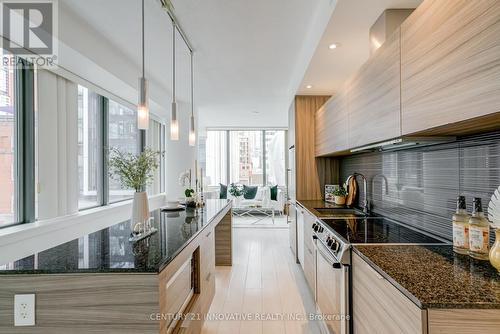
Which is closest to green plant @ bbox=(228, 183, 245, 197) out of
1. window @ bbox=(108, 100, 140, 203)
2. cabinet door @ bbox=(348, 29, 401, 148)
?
window @ bbox=(108, 100, 140, 203)

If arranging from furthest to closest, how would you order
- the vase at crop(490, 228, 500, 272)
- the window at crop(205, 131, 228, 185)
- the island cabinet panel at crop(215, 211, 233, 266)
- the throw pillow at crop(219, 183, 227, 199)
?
the window at crop(205, 131, 228, 185) → the throw pillow at crop(219, 183, 227, 199) → the island cabinet panel at crop(215, 211, 233, 266) → the vase at crop(490, 228, 500, 272)

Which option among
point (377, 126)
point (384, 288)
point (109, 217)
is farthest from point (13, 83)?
point (384, 288)

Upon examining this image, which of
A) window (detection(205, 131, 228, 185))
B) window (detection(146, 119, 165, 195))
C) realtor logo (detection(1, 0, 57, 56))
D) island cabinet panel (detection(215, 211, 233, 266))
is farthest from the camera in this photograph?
window (detection(205, 131, 228, 185))

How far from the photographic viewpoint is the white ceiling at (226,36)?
2.28 meters

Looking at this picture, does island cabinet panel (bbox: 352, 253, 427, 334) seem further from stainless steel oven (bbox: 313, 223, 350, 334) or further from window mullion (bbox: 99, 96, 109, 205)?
window mullion (bbox: 99, 96, 109, 205)

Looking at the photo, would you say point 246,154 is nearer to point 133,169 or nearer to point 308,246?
point 308,246

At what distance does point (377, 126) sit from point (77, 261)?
1853 millimetres

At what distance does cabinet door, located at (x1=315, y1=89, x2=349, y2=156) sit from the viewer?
2525 millimetres

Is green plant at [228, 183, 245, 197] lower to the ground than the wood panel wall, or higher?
lower

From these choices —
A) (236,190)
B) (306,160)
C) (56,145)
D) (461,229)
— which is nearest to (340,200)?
(306,160)

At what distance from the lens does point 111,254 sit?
1.41m

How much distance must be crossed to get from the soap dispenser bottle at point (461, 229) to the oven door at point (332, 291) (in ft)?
1.77

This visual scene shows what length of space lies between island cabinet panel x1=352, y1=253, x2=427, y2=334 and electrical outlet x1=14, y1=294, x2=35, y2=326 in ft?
4.85

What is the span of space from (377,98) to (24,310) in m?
2.16
